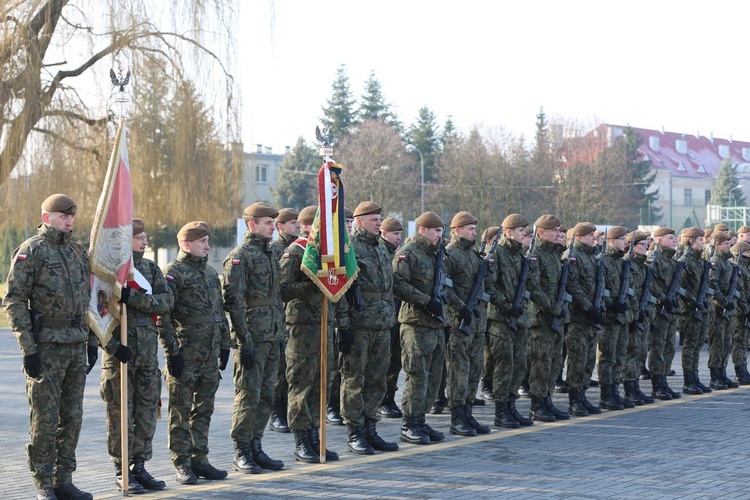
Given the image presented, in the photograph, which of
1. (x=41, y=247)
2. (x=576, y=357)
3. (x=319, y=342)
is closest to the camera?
(x=41, y=247)

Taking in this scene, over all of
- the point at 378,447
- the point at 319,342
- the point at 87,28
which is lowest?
the point at 378,447

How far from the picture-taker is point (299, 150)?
262ft

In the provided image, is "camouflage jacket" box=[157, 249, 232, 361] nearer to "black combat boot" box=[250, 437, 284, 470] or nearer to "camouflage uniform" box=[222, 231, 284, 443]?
"camouflage uniform" box=[222, 231, 284, 443]

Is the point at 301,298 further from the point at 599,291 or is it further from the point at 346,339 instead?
the point at 599,291

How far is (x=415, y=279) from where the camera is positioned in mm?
10008

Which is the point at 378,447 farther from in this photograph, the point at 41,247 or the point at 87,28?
the point at 87,28

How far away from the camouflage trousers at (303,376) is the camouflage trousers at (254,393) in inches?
12.4

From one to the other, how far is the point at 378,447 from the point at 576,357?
10.1ft

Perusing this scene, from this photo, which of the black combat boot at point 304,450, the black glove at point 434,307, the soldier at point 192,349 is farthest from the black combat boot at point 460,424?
the soldier at point 192,349

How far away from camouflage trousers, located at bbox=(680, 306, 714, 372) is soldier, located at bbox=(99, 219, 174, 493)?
7.56 metres

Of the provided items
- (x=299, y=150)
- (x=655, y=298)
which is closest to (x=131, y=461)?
(x=655, y=298)

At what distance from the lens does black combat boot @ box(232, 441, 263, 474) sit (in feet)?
27.8

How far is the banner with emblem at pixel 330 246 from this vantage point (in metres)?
8.98

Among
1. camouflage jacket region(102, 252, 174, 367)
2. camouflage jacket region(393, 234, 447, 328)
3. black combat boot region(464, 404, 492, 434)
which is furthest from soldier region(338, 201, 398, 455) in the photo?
camouflage jacket region(102, 252, 174, 367)
